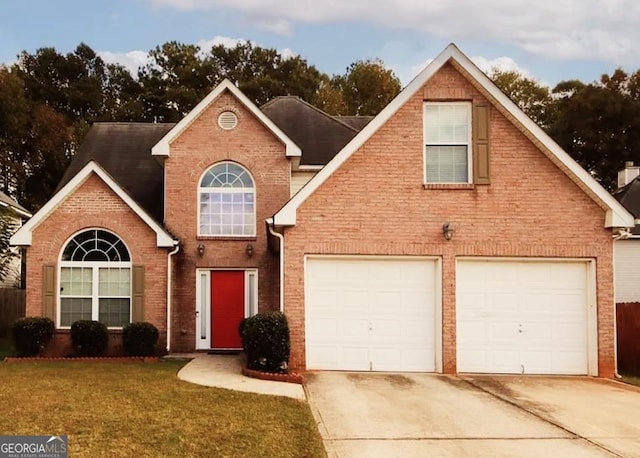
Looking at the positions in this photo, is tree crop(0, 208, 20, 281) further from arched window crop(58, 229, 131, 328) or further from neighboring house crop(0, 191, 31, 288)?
neighboring house crop(0, 191, 31, 288)

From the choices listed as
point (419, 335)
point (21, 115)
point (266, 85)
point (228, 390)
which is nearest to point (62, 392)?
point (228, 390)

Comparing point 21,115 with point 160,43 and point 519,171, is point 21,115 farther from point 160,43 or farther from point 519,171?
point 519,171

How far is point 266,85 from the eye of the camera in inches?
1670

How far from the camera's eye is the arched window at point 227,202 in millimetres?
17641

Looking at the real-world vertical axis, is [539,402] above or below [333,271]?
below

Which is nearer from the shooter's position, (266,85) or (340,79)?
(266,85)

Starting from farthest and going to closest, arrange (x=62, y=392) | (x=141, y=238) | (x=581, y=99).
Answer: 1. (x=581, y=99)
2. (x=141, y=238)
3. (x=62, y=392)

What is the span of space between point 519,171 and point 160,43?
36272 mm

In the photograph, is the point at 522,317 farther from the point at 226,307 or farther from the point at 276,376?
the point at 226,307

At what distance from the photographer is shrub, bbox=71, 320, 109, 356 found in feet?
50.6

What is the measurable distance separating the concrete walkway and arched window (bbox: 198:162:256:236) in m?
3.83

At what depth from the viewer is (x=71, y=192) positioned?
16.0m

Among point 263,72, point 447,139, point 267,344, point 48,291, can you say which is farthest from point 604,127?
point 48,291

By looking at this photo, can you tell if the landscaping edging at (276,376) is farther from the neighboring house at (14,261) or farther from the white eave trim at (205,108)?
the neighboring house at (14,261)
